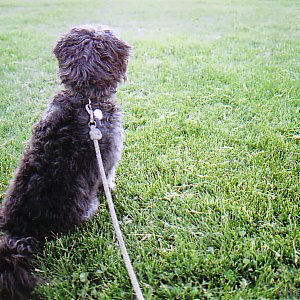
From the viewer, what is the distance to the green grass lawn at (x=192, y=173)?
2564 millimetres

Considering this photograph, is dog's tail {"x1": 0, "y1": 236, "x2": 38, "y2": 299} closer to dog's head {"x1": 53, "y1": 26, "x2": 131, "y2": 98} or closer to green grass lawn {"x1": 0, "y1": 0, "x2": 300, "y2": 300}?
green grass lawn {"x1": 0, "y1": 0, "x2": 300, "y2": 300}

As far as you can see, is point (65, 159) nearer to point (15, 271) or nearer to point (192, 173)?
point (15, 271)

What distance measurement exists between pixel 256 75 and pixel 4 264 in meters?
5.75

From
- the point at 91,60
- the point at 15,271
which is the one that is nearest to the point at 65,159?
the point at 15,271

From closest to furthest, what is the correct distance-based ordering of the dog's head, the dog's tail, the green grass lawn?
the dog's tail < the green grass lawn < the dog's head

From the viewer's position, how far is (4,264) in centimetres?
233

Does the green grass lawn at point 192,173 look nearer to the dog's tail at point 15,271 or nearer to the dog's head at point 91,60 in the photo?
the dog's tail at point 15,271

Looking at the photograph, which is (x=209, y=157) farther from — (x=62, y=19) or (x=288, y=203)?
(x=62, y=19)

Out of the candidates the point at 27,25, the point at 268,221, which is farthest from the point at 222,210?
the point at 27,25

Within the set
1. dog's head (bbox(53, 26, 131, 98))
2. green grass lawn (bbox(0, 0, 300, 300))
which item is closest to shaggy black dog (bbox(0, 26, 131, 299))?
dog's head (bbox(53, 26, 131, 98))

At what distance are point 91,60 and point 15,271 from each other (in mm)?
1985

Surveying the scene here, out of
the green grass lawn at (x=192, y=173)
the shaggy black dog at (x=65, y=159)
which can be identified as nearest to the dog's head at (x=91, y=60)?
the shaggy black dog at (x=65, y=159)

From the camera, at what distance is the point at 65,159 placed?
2.80 m

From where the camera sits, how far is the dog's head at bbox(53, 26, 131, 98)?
3271 mm
